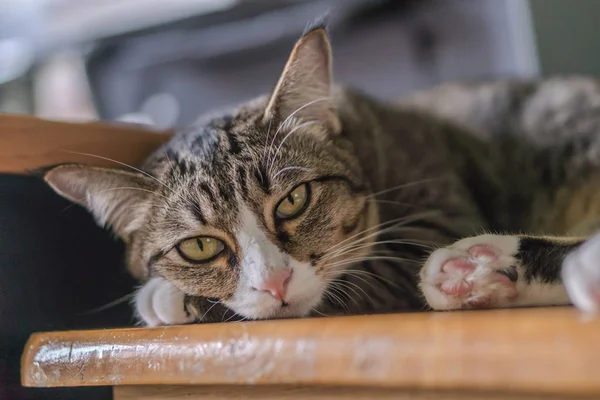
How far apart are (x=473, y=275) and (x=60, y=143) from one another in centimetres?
74

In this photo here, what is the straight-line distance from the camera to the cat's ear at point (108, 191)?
0.97 m

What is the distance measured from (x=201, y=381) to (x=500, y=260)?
0.43m

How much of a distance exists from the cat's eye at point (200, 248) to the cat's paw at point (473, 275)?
0.38m

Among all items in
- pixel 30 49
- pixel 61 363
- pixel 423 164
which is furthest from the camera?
pixel 30 49

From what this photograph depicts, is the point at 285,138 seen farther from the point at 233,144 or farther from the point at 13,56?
the point at 13,56

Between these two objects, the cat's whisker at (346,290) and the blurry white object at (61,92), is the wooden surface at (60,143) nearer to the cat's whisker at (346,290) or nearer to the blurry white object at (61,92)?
the cat's whisker at (346,290)

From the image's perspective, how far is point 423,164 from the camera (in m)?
1.37

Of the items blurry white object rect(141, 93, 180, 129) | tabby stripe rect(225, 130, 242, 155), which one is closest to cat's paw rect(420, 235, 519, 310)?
tabby stripe rect(225, 130, 242, 155)

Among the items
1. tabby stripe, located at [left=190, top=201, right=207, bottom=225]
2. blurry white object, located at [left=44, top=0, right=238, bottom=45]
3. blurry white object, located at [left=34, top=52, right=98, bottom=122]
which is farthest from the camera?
blurry white object, located at [left=34, top=52, right=98, bottom=122]

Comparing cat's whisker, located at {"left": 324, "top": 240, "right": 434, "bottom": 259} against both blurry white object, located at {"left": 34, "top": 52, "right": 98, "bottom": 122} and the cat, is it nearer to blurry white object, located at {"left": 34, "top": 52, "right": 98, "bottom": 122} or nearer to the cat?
the cat

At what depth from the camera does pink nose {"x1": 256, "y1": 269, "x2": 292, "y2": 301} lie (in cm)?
88

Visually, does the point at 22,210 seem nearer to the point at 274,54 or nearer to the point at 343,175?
the point at 343,175

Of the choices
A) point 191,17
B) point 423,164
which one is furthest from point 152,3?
point 423,164

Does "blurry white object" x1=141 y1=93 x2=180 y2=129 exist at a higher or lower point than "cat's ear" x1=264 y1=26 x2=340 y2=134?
higher
